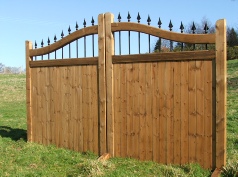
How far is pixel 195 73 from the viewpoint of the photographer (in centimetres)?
451

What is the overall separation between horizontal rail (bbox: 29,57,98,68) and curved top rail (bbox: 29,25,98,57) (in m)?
0.22

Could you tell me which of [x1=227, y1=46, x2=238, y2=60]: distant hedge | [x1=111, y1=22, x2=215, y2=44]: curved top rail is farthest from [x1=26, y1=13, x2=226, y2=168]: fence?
[x1=227, y1=46, x2=238, y2=60]: distant hedge

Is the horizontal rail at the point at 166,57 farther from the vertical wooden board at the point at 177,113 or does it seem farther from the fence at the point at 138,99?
the vertical wooden board at the point at 177,113

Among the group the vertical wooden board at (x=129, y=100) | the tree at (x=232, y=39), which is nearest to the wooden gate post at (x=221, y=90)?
the vertical wooden board at (x=129, y=100)

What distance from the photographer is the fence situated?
4395 millimetres

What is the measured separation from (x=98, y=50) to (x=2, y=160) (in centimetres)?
267

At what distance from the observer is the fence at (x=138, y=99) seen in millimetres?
4395

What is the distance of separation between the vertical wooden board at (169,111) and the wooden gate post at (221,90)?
2.35ft

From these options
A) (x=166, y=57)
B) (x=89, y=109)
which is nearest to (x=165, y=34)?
(x=166, y=57)

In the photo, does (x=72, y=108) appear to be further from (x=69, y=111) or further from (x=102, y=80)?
(x=102, y=80)

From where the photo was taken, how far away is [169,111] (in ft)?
15.6

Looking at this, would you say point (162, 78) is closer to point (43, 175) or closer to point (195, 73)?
point (195, 73)

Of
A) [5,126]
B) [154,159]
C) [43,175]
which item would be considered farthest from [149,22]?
[5,126]

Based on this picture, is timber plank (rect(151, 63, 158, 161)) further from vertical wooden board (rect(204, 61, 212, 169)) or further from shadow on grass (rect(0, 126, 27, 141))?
shadow on grass (rect(0, 126, 27, 141))
